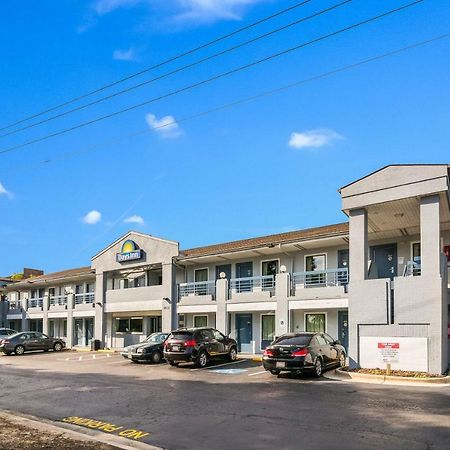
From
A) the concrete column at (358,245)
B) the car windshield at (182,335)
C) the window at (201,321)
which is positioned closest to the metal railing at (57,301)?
the window at (201,321)

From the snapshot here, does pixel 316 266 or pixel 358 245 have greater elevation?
pixel 358 245

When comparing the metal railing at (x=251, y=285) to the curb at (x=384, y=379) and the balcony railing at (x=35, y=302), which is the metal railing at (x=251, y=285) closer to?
the curb at (x=384, y=379)

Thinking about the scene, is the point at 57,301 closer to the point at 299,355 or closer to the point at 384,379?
the point at 299,355

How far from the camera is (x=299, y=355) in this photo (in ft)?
58.4

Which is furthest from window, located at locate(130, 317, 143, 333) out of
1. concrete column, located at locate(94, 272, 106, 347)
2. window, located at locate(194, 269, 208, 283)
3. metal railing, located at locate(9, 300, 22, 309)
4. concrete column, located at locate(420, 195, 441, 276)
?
concrete column, located at locate(420, 195, 441, 276)

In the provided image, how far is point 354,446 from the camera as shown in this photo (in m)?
8.55

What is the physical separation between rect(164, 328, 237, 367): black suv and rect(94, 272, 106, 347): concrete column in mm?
14970

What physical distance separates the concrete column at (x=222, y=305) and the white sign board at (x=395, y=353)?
37.6 feet

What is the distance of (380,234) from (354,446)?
17699 millimetres

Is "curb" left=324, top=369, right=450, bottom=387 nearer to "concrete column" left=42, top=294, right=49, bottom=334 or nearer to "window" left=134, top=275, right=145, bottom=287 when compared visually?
"window" left=134, top=275, right=145, bottom=287

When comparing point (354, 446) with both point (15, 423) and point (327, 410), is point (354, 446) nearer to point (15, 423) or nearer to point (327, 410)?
point (327, 410)

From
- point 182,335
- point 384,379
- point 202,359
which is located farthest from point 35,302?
point 384,379

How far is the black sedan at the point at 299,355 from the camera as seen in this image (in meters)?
17.8

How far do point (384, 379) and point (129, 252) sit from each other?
21536 millimetres
